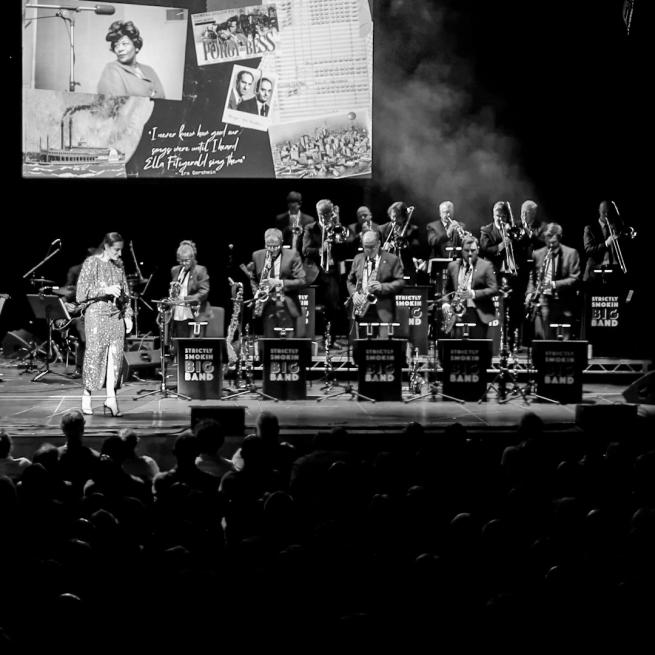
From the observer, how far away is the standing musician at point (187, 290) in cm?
1229

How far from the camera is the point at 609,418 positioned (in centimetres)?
863

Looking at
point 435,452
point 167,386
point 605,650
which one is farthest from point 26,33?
point 605,650

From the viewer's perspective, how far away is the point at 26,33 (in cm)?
1418

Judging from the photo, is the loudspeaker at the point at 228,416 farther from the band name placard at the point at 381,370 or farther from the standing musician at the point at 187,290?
the standing musician at the point at 187,290

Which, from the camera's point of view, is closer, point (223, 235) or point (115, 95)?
point (115, 95)

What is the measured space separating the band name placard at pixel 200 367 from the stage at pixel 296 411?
0.53 feet

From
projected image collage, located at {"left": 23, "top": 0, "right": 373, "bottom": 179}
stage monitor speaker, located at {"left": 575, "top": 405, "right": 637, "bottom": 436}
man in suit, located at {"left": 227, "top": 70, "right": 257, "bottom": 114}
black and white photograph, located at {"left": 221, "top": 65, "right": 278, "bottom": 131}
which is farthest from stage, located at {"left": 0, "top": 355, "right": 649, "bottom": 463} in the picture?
man in suit, located at {"left": 227, "top": 70, "right": 257, "bottom": 114}

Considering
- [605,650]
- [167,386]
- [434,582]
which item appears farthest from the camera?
[167,386]

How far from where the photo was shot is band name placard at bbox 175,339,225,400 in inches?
451

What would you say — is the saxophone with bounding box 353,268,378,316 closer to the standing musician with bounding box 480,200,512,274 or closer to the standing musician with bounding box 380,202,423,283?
the standing musician with bounding box 380,202,423,283

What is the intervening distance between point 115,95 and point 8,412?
570 centimetres

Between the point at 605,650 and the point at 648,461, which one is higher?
the point at 648,461

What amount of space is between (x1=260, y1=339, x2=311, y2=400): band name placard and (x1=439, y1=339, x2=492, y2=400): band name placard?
1.63m

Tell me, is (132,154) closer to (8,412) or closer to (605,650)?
(8,412)
